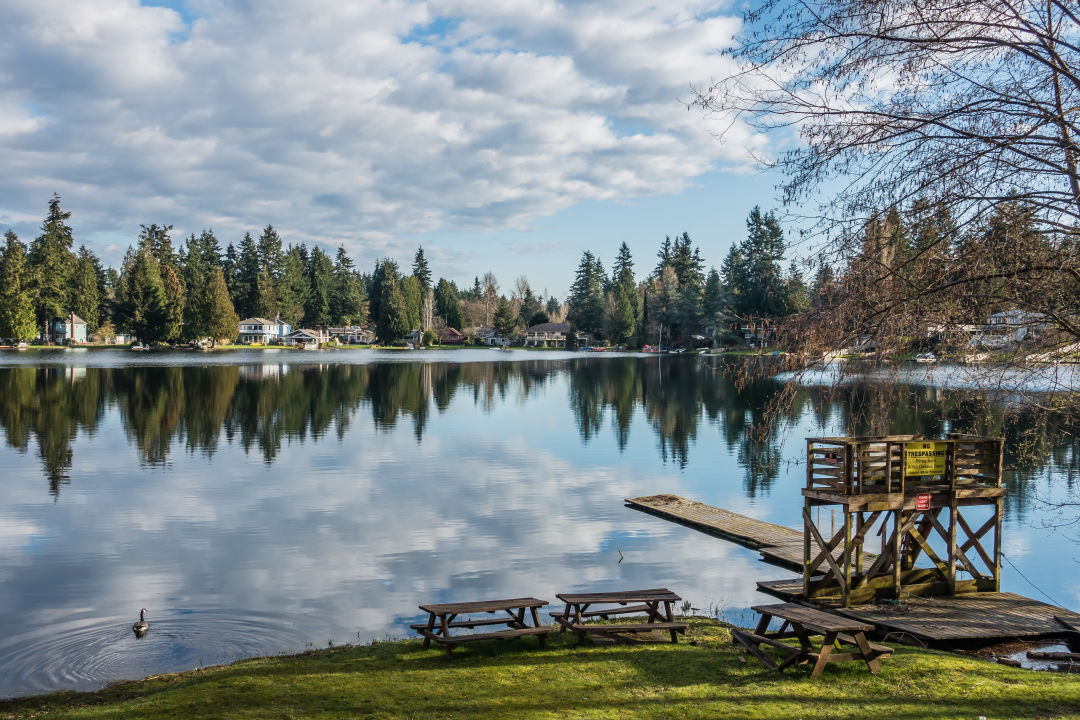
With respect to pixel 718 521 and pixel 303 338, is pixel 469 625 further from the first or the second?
pixel 303 338

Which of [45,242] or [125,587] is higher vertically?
[45,242]

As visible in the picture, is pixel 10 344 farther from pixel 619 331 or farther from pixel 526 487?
pixel 526 487

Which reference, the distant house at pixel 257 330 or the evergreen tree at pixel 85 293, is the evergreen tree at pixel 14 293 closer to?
the evergreen tree at pixel 85 293

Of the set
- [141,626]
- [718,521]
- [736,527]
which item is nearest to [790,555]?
[736,527]

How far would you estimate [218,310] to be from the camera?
117562 mm

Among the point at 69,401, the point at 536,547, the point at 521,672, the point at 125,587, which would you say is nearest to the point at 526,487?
the point at 536,547

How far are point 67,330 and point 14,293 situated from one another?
1953 centimetres

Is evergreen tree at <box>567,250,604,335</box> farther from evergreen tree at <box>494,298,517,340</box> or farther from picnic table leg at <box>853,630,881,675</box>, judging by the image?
picnic table leg at <box>853,630,881,675</box>

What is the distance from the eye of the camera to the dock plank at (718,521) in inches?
685

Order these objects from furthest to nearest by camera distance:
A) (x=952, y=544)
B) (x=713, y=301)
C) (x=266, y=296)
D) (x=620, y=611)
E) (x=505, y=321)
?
(x=505, y=321)
(x=266, y=296)
(x=713, y=301)
(x=952, y=544)
(x=620, y=611)

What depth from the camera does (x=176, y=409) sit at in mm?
40312

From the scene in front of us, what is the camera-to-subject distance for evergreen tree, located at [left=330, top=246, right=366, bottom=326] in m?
152

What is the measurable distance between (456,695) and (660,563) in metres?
8.54

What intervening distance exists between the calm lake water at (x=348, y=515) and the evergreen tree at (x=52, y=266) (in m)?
77.5
